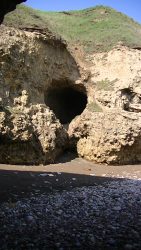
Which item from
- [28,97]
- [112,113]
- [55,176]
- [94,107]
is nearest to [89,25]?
[94,107]

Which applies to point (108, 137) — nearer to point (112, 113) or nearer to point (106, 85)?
point (112, 113)

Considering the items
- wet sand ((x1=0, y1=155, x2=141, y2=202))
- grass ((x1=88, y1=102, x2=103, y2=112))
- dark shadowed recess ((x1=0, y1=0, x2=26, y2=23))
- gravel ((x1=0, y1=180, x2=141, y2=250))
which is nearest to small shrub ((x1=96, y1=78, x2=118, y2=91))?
grass ((x1=88, y1=102, x2=103, y2=112))

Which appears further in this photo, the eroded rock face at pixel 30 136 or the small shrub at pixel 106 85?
the small shrub at pixel 106 85

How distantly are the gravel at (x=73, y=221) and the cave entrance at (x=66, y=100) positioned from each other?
1403 centimetres

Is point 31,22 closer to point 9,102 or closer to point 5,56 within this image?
point 5,56

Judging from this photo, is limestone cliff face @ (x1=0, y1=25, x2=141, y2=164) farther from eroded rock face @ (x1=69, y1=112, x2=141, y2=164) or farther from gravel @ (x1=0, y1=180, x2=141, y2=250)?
gravel @ (x1=0, y1=180, x2=141, y2=250)

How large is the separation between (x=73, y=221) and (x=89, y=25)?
81.3 ft

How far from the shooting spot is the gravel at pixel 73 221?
691cm

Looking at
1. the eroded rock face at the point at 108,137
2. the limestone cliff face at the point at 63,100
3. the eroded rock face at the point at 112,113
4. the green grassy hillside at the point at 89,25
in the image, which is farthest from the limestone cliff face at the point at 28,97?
the green grassy hillside at the point at 89,25

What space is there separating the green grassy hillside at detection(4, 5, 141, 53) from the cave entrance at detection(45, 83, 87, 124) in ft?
10.8

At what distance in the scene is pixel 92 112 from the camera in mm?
24047

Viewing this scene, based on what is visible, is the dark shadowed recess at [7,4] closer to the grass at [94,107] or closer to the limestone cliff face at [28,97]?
the limestone cliff face at [28,97]

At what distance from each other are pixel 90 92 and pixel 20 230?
18.6 m

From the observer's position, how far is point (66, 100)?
92.6 ft
